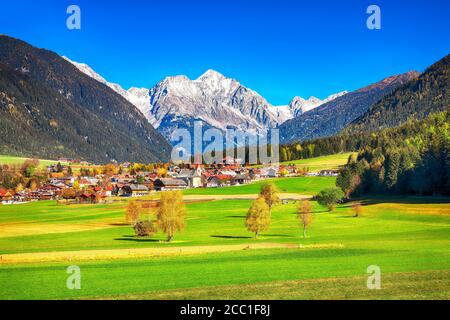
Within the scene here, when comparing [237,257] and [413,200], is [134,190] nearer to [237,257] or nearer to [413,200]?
[413,200]

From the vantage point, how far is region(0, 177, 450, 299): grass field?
105 ft

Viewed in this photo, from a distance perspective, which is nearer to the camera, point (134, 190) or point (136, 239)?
point (136, 239)

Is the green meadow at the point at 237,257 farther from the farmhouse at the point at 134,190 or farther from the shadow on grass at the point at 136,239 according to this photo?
the farmhouse at the point at 134,190

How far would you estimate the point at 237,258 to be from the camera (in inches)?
1970

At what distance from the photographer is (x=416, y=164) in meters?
127

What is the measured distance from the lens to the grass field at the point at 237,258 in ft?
105

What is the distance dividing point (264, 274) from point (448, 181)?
3327 inches

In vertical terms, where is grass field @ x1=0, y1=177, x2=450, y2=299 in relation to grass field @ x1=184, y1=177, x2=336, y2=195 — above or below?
below

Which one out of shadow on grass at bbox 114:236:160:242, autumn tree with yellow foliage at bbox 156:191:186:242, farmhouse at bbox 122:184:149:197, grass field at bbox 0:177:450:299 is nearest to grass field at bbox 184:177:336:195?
farmhouse at bbox 122:184:149:197

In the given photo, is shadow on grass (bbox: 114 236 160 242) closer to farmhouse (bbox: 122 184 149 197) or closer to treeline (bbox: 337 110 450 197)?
treeline (bbox: 337 110 450 197)

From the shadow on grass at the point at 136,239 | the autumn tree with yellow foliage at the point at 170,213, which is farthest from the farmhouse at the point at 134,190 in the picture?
the autumn tree with yellow foliage at the point at 170,213

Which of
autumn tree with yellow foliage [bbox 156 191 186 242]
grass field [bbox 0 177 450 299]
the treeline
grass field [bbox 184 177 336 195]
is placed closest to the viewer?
grass field [bbox 0 177 450 299]

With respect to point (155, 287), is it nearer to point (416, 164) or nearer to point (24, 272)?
point (24, 272)

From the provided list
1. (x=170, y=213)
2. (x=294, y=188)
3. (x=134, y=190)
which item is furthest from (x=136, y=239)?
(x=134, y=190)
